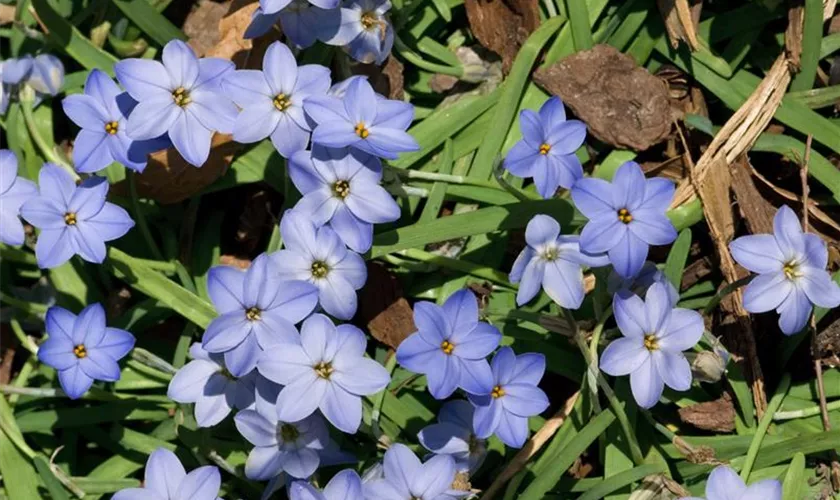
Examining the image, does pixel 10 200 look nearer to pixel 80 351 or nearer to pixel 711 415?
pixel 80 351

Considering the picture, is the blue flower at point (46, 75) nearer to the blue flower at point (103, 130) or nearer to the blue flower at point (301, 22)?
the blue flower at point (103, 130)

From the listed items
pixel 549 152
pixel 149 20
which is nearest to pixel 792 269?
pixel 549 152

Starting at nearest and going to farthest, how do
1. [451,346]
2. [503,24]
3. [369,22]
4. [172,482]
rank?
[451,346], [172,482], [369,22], [503,24]

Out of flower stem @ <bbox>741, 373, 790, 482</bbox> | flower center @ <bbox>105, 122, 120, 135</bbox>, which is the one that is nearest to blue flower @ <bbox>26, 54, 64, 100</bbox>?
flower center @ <bbox>105, 122, 120, 135</bbox>

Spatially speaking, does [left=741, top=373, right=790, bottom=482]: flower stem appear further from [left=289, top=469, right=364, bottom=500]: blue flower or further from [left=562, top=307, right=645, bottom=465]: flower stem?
[left=289, top=469, right=364, bottom=500]: blue flower

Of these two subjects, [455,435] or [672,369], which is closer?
[672,369]

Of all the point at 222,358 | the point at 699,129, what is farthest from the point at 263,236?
the point at 699,129
